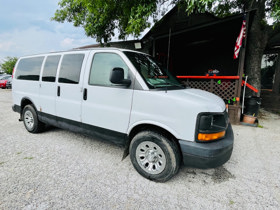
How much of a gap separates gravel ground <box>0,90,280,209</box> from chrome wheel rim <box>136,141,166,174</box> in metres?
0.20

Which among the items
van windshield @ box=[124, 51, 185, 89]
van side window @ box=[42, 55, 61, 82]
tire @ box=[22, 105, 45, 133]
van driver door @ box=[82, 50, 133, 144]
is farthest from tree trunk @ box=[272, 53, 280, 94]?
tire @ box=[22, 105, 45, 133]

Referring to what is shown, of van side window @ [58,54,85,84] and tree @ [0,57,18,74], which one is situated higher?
tree @ [0,57,18,74]

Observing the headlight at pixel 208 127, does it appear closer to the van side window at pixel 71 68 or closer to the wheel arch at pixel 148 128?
the wheel arch at pixel 148 128

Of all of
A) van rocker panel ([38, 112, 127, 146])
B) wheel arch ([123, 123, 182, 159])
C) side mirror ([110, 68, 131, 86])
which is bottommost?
van rocker panel ([38, 112, 127, 146])

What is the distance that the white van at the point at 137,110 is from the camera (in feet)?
6.42

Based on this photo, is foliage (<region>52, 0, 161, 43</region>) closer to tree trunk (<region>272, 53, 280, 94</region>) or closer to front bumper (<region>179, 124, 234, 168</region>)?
front bumper (<region>179, 124, 234, 168</region>)

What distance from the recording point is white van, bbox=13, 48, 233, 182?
1957mm

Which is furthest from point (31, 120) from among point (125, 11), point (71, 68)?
point (125, 11)

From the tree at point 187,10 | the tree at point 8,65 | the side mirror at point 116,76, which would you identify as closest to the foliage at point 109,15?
the tree at point 187,10

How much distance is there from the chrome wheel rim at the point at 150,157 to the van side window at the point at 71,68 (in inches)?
66.7

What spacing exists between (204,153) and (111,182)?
53.3 inches

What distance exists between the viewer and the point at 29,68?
12.5ft

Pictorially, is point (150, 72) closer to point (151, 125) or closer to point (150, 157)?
point (151, 125)

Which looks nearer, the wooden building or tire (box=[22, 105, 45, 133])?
tire (box=[22, 105, 45, 133])
